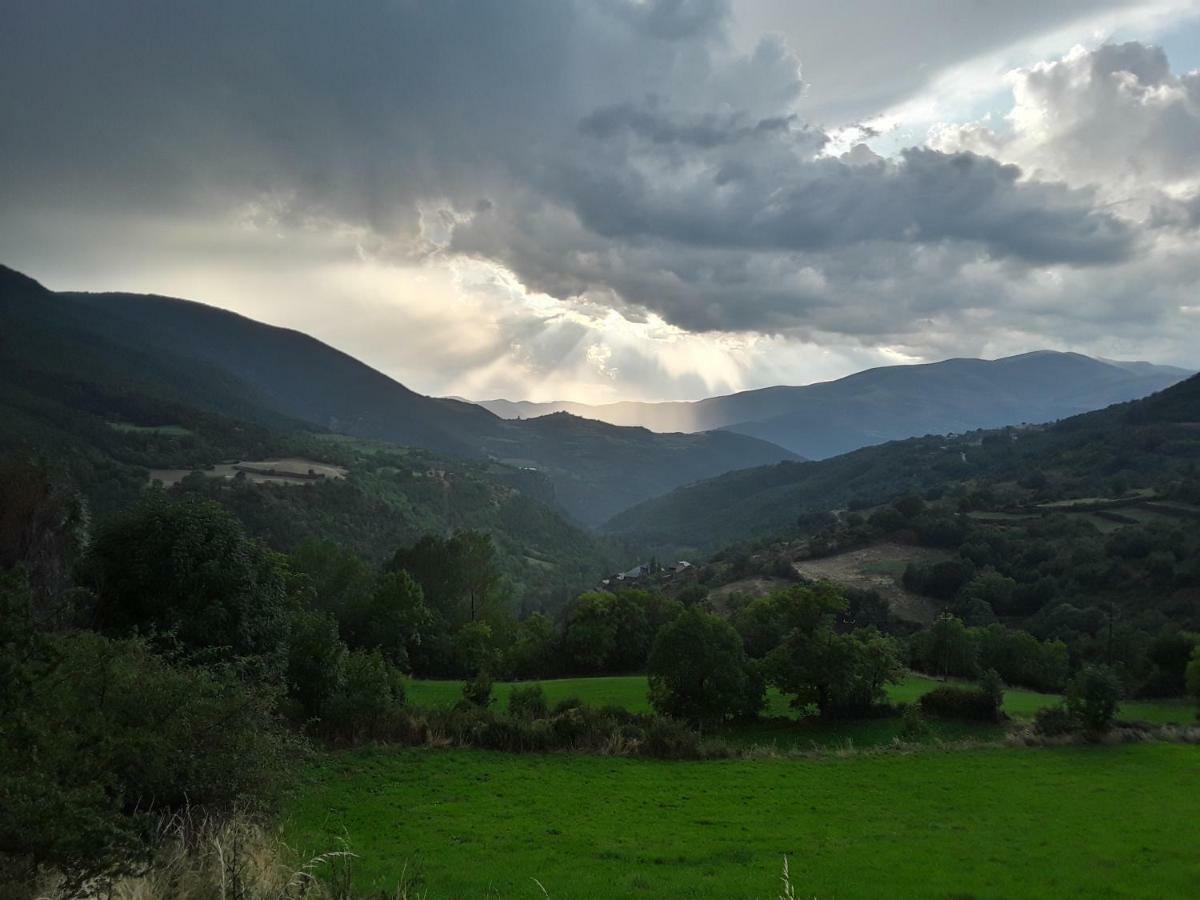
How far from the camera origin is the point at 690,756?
102 feet

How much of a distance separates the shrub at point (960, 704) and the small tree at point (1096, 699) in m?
4.67

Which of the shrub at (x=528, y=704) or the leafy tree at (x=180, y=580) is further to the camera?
the shrub at (x=528, y=704)

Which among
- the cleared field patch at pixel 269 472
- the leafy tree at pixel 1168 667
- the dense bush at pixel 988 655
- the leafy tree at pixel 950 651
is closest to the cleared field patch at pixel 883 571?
the dense bush at pixel 988 655

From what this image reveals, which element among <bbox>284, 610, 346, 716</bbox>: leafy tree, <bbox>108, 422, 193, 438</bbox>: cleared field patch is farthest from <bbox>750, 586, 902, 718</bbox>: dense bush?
<bbox>108, 422, 193, 438</bbox>: cleared field patch

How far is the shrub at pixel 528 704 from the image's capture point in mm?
34125

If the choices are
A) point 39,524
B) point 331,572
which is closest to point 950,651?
point 331,572

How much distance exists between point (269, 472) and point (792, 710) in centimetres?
13629

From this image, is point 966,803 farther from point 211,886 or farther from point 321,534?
point 321,534

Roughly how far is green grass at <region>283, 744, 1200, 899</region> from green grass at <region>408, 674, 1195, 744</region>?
542cm

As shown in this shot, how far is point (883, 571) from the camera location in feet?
323

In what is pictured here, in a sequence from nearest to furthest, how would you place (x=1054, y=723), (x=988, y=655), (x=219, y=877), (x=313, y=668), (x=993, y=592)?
1. (x=219, y=877)
2. (x=313, y=668)
3. (x=1054, y=723)
4. (x=988, y=655)
5. (x=993, y=592)

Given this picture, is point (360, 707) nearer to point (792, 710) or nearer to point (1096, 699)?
point (792, 710)

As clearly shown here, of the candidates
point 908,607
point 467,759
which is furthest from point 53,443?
point 908,607

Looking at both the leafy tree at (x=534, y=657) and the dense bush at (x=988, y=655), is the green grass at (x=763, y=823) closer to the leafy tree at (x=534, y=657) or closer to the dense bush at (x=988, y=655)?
the dense bush at (x=988, y=655)
